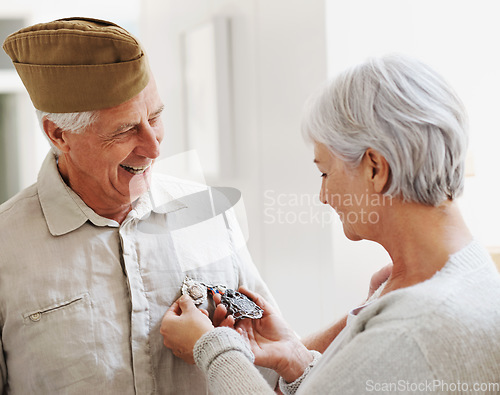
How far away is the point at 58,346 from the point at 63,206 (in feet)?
0.94

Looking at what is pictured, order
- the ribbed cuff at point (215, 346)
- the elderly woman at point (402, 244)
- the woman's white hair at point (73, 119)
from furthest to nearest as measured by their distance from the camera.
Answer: the woman's white hair at point (73, 119), the ribbed cuff at point (215, 346), the elderly woman at point (402, 244)

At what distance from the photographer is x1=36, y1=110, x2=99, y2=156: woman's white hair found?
125cm

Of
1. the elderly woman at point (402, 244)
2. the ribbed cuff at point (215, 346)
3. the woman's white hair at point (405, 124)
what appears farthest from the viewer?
the ribbed cuff at point (215, 346)

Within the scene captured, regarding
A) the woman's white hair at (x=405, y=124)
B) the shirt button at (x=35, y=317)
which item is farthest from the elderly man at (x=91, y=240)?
the woman's white hair at (x=405, y=124)

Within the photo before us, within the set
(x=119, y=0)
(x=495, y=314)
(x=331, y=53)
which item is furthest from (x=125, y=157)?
(x=119, y=0)

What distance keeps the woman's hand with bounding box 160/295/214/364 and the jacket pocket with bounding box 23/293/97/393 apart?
151mm

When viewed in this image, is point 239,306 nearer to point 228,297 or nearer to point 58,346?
point 228,297

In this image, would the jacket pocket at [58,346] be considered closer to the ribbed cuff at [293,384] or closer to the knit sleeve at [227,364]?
the knit sleeve at [227,364]

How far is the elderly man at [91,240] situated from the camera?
120 cm

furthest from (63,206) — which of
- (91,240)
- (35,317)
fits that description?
(35,317)

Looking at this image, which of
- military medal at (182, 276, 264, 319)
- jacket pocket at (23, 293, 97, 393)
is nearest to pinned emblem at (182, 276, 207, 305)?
military medal at (182, 276, 264, 319)

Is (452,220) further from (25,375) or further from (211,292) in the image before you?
(25,375)

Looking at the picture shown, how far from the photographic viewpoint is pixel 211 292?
1.34 metres

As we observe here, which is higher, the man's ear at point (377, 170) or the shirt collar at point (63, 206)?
the man's ear at point (377, 170)
